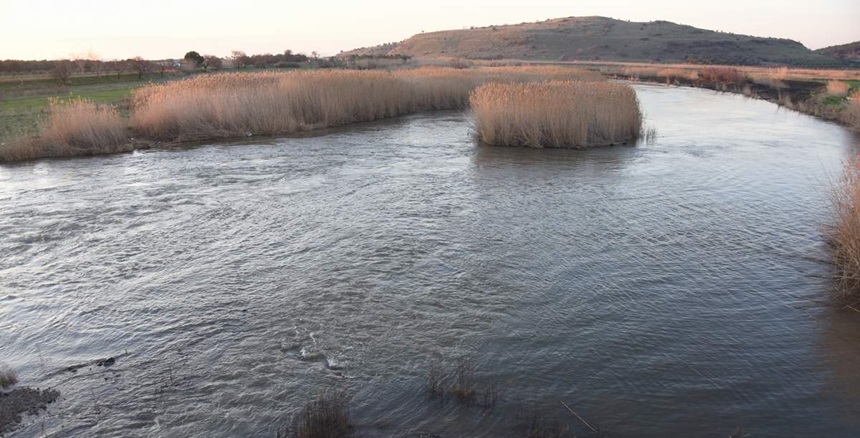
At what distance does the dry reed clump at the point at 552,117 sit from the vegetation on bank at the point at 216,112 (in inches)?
288

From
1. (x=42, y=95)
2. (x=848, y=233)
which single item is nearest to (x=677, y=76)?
(x=42, y=95)

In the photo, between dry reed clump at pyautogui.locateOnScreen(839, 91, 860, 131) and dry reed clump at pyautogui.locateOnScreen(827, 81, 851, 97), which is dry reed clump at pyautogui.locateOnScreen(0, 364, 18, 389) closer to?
dry reed clump at pyautogui.locateOnScreen(839, 91, 860, 131)

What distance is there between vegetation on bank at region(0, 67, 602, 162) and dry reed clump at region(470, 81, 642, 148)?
731 cm

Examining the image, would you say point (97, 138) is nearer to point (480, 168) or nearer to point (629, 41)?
point (480, 168)

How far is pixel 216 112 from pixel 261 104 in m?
1.65

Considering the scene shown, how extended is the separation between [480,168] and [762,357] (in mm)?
10335

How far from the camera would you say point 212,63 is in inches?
2197

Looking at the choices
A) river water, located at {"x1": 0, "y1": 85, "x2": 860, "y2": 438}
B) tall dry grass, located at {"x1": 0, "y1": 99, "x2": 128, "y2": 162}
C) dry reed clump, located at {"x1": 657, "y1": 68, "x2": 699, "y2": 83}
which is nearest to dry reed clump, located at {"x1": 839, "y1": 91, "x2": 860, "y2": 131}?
river water, located at {"x1": 0, "y1": 85, "x2": 860, "y2": 438}

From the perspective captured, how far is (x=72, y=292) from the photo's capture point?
7.57 meters

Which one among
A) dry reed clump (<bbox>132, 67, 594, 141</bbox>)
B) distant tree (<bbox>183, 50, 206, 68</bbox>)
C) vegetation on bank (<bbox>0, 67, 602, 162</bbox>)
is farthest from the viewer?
distant tree (<bbox>183, 50, 206, 68</bbox>)

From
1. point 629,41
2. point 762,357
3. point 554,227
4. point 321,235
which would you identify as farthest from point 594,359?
point 629,41

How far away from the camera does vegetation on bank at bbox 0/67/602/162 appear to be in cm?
1814

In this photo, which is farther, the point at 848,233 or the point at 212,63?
the point at 212,63

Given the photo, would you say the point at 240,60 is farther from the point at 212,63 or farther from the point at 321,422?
the point at 321,422
